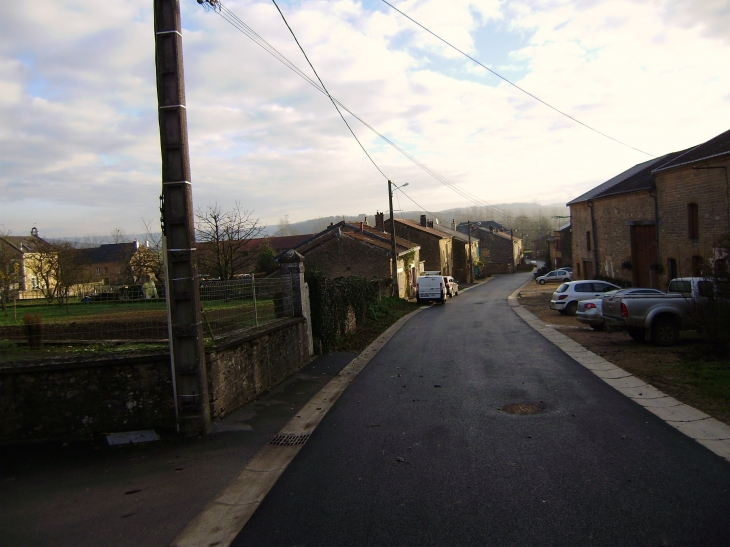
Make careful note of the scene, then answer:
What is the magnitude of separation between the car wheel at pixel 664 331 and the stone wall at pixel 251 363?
827cm

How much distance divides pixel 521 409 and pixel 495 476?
264 centimetres

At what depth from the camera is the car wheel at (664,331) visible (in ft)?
41.9

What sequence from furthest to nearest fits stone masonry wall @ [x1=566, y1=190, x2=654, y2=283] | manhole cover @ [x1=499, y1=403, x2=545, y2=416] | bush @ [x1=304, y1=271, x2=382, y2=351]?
stone masonry wall @ [x1=566, y1=190, x2=654, y2=283], bush @ [x1=304, y1=271, x2=382, y2=351], manhole cover @ [x1=499, y1=403, x2=545, y2=416]

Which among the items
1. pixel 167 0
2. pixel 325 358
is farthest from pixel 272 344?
pixel 167 0

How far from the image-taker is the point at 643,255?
2936 cm

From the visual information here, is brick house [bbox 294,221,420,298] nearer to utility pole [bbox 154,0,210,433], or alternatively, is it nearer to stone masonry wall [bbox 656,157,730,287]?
stone masonry wall [bbox 656,157,730,287]

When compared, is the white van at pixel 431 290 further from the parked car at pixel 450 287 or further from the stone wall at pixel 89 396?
the stone wall at pixel 89 396

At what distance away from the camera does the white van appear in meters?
35.5

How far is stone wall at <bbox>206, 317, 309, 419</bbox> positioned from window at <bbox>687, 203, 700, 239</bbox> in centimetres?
1968

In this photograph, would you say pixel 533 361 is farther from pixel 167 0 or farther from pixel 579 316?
pixel 167 0

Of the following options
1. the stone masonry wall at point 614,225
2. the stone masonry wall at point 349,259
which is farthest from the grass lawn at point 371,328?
the stone masonry wall at point 614,225

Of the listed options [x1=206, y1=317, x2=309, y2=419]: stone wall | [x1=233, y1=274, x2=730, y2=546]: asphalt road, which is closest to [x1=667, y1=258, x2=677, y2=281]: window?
[x1=233, y1=274, x2=730, y2=546]: asphalt road

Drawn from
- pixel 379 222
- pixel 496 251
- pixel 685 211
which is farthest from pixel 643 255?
pixel 496 251

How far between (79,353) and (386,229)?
56.4 m
